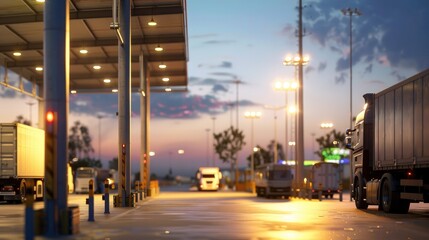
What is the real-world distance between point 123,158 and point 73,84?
2442 cm

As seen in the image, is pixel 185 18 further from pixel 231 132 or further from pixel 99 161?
pixel 99 161

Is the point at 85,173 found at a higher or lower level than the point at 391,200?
lower

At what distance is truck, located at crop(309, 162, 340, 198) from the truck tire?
92.2ft

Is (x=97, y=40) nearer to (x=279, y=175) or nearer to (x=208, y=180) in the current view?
(x=279, y=175)

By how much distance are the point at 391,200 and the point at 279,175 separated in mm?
29527

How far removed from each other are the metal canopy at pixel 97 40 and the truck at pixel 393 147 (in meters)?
11.1

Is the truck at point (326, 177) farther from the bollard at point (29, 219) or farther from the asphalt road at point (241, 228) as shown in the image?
the bollard at point (29, 219)

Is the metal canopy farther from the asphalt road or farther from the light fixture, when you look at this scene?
the asphalt road

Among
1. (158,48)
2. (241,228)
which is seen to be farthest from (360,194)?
(158,48)

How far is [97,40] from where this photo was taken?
41.9 metres

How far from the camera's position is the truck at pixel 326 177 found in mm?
55969

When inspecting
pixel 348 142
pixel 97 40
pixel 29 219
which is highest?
pixel 97 40

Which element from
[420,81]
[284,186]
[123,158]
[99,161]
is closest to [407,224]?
[420,81]

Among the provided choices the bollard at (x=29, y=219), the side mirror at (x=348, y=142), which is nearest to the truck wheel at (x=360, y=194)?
the side mirror at (x=348, y=142)
